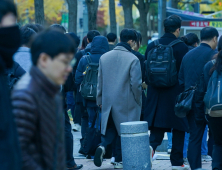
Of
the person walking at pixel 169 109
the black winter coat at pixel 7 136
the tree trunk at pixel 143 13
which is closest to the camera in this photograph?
the black winter coat at pixel 7 136

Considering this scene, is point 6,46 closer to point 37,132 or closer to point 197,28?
point 37,132

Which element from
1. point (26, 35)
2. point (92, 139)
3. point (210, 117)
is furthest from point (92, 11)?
point (210, 117)

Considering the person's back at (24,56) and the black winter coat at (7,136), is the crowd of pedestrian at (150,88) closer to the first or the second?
the person's back at (24,56)

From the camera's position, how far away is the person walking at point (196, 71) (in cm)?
567

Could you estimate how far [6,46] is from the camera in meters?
2.27

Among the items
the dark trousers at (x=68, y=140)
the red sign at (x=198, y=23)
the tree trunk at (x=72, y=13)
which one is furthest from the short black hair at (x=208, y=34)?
the red sign at (x=198, y=23)

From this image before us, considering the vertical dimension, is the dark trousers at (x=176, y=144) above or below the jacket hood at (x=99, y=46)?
below

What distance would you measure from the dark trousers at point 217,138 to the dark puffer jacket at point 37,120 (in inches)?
112

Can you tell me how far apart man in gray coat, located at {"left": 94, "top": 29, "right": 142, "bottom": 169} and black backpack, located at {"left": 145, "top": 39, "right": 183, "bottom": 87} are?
0.57 ft

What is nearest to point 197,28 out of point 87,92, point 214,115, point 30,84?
point 87,92

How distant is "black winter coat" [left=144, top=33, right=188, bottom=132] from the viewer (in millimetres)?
6164

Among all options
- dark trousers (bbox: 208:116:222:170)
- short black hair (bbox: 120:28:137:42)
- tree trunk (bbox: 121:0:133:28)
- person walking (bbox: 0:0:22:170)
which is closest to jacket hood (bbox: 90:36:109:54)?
short black hair (bbox: 120:28:137:42)

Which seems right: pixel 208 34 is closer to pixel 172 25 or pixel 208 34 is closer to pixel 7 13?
pixel 172 25

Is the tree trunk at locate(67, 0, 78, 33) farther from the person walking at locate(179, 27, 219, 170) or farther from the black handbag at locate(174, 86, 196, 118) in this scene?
the black handbag at locate(174, 86, 196, 118)
